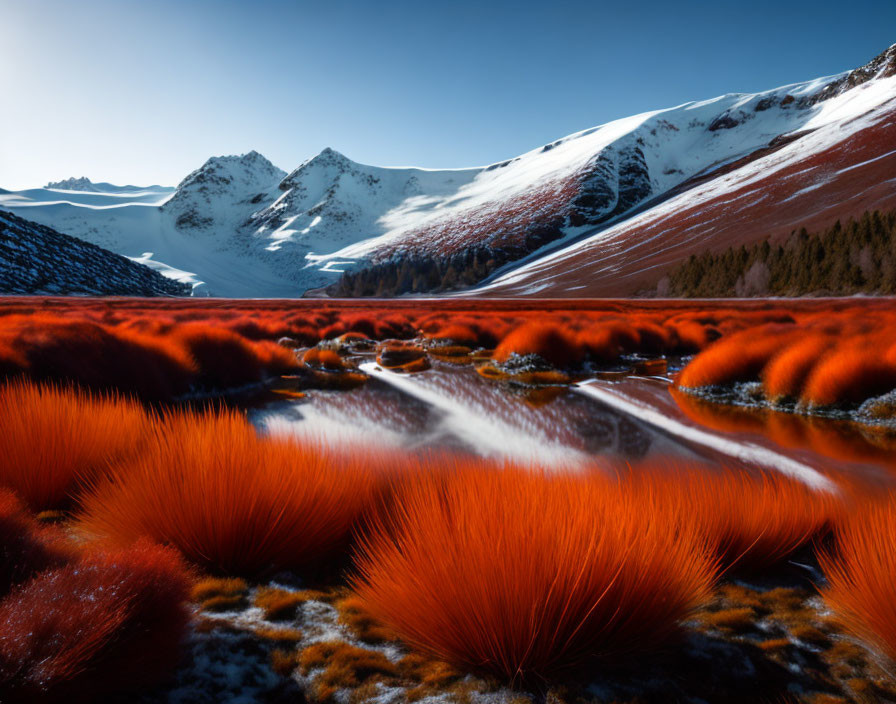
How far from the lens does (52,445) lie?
2.44 metres

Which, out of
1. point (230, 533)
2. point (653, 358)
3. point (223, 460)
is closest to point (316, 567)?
point (230, 533)

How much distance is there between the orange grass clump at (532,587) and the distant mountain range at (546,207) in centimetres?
6708

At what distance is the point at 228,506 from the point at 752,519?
93.2 inches

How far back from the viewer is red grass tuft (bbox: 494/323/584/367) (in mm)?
9258

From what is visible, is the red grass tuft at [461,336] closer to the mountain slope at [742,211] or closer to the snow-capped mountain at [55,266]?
the snow-capped mountain at [55,266]

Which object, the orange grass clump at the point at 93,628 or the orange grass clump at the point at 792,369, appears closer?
the orange grass clump at the point at 93,628

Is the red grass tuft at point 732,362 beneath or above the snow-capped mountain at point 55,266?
Result: beneath

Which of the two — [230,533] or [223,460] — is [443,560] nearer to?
[230,533]

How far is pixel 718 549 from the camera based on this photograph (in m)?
2.16

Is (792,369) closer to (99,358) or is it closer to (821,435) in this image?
(821,435)

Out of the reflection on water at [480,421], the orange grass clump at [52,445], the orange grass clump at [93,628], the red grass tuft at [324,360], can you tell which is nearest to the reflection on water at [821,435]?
the reflection on water at [480,421]

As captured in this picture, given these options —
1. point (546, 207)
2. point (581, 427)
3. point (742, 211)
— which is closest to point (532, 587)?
point (581, 427)

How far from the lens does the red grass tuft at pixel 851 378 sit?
555 centimetres

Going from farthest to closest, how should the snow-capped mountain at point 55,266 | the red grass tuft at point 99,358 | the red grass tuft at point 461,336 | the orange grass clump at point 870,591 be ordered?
the snow-capped mountain at point 55,266
the red grass tuft at point 461,336
the red grass tuft at point 99,358
the orange grass clump at point 870,591
